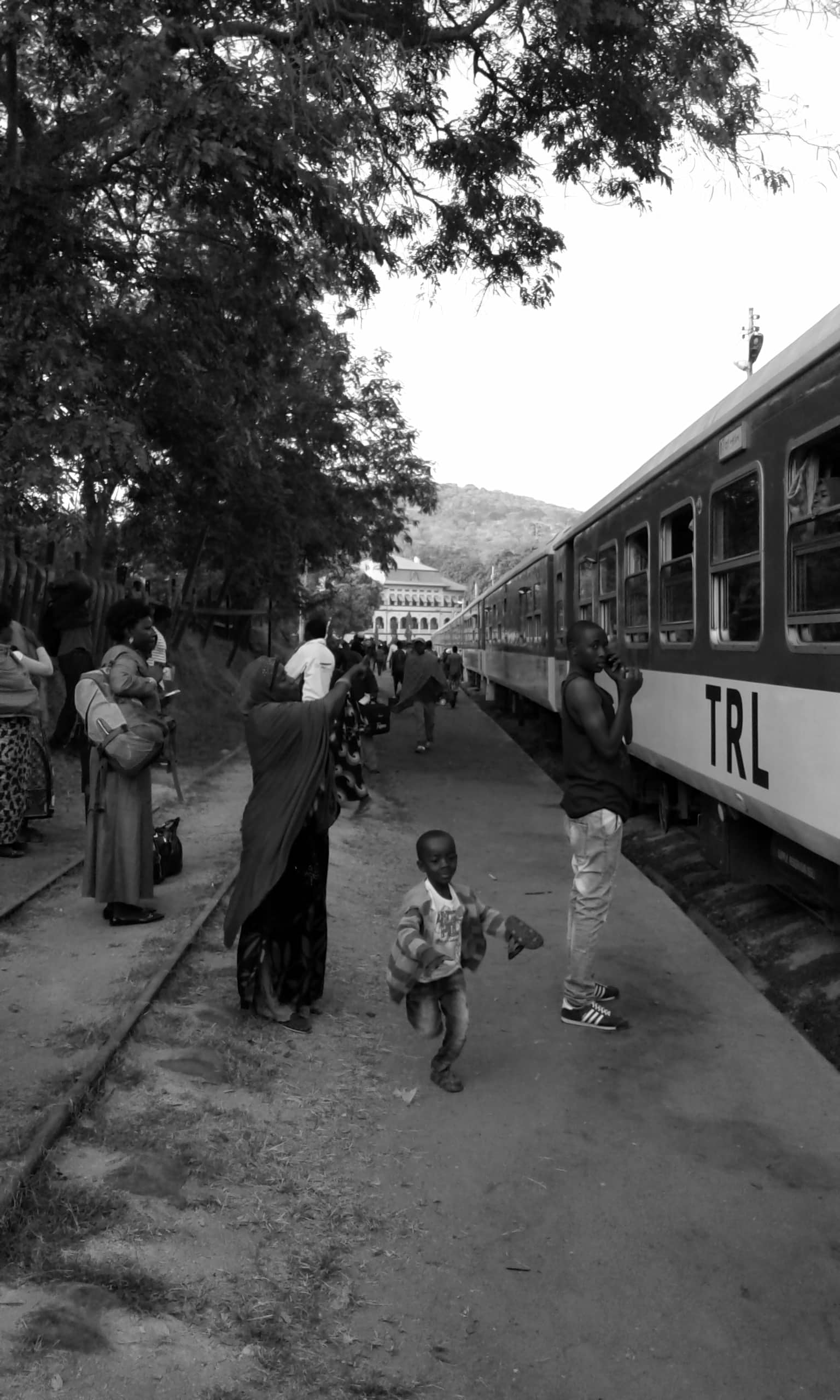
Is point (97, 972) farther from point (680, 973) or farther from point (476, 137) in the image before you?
point (476, 137)

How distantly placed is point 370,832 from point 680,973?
505cm

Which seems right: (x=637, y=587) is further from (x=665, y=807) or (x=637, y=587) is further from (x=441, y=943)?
(x=441, y=943)

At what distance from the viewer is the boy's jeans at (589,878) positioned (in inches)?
226

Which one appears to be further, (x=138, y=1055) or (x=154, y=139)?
(x=154, y=139)

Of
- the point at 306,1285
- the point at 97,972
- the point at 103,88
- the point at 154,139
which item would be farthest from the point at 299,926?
the point at 103,88

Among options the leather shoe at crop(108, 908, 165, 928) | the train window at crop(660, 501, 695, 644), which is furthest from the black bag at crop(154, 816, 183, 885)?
the train window at crop(660, 501, 695, 644)

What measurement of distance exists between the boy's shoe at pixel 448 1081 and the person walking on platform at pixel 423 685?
12.7m

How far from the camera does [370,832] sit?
11695 mm

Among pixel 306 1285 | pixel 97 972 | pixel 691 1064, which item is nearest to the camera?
pixel 306 1285

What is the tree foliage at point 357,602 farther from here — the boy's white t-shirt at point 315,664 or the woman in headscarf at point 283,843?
the woman in headscarf at point 283,843

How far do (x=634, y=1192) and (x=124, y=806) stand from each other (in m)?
4.00

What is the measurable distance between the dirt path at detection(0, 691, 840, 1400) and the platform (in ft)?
0.04

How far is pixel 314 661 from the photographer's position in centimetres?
754

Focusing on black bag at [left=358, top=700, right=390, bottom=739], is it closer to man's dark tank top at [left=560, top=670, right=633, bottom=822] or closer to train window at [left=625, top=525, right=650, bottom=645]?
train window at [left=625, top=525, right=650, bottom=645]
